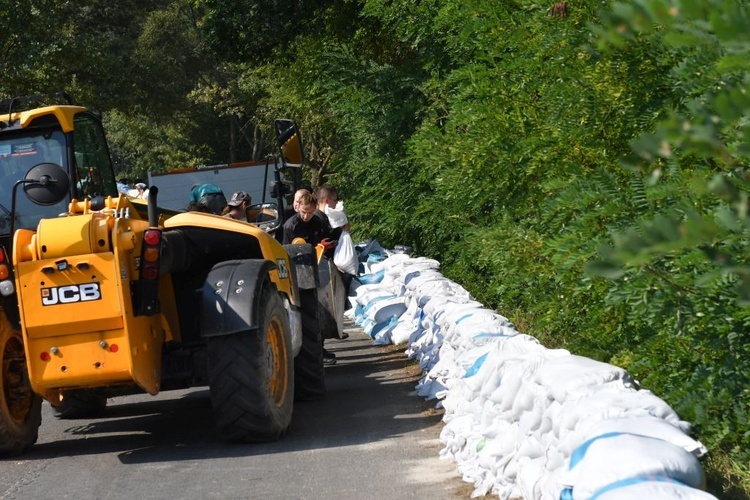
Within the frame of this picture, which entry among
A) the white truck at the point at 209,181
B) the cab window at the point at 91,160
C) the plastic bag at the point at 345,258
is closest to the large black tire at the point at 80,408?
the cab window at the point at 91,160

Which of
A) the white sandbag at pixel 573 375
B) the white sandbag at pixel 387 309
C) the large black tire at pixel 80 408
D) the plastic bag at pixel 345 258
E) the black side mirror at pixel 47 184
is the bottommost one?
the white sandbag at pixel 387 309

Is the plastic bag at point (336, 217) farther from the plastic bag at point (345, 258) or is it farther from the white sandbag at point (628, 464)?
the white sandbag at point (628, 464)

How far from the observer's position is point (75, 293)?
24.0ft

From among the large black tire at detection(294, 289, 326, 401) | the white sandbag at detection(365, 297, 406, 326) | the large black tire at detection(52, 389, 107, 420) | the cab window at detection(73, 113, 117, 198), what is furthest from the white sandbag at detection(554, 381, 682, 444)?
the white sandbag at detection(365, 297, 406, 326)

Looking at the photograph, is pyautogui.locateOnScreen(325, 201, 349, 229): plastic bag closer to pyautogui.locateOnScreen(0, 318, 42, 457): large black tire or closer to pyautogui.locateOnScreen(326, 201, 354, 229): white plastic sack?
pyautogui.locateOnScreen(326, 201, 354, 229): white plastic sack

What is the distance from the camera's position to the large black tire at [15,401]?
25.7 feet

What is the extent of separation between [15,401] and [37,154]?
5.97ft

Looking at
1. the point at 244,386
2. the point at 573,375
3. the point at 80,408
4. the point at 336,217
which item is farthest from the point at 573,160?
the point at 336,217

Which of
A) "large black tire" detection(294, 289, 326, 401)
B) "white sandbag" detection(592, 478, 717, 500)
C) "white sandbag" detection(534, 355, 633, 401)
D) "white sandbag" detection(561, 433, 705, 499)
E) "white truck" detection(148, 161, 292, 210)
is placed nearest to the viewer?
"white sandbag" detection(592, 478, 717, 500)

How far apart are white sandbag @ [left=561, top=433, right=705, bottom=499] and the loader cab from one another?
5190 millimetres

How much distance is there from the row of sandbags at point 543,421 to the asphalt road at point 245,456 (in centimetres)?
26

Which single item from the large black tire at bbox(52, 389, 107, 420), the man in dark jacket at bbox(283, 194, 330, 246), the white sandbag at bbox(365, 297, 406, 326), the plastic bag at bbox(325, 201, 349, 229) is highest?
the man in dark jacket at bbox(283, 194, 330, 246)

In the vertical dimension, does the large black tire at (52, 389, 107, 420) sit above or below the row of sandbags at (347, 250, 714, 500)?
below

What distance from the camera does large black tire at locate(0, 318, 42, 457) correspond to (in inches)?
309
